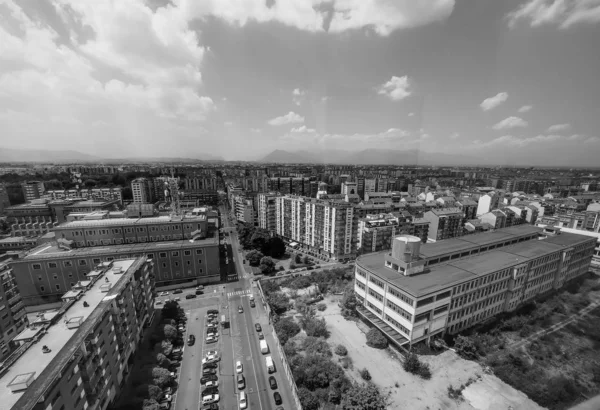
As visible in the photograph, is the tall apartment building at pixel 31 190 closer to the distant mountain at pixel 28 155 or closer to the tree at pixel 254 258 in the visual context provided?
the distant mountain at pixel 28 155

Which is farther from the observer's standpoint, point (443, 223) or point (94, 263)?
point (443, 223)

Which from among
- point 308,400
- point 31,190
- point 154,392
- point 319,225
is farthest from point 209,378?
point 31,190

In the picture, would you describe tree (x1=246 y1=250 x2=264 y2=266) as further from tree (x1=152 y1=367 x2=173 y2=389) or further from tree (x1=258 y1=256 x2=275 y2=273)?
tree (x1=152 y1=367 x2=173 y2=389)

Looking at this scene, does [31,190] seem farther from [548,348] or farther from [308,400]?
[548,348]

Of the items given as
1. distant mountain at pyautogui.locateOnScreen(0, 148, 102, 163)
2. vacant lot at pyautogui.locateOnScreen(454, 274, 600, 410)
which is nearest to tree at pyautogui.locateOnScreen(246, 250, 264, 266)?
vacant lot at pyautogui.locateOnScreen(454, 274, 600, 410)

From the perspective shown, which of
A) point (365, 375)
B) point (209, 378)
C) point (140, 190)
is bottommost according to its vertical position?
point (209, 378)

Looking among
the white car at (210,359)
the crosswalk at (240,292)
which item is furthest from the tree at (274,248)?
the white car at (210,359)
